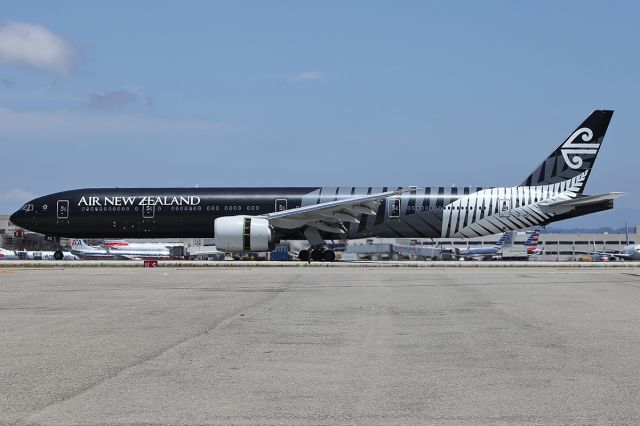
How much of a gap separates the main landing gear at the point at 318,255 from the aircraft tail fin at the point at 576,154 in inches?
438

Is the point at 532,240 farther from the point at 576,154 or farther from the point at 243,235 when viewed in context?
the point at 243,235

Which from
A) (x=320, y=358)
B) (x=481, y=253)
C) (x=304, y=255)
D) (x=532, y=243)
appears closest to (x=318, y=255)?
(x=304, y=255)

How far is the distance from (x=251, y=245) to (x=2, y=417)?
1259 inches

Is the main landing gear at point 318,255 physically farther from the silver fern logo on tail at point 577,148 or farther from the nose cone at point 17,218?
the nose cone at point 17,218

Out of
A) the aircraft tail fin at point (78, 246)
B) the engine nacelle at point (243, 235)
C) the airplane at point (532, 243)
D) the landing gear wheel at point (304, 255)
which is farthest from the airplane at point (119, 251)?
the engine nacelle at point (243, 235)

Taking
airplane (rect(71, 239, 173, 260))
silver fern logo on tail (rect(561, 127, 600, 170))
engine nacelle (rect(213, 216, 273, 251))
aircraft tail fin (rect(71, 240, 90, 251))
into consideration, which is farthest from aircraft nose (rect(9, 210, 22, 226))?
aircraft tail fin (rect(71, 240, 90, 251))

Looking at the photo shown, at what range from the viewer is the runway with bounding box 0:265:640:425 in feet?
22.5

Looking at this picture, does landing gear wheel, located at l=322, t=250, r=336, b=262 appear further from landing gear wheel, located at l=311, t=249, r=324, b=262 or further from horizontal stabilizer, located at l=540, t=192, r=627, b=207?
horizontal stabilizer, located at l=540, t=192, r=627, b=207

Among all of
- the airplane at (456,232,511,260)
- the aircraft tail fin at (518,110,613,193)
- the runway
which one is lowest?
the runway

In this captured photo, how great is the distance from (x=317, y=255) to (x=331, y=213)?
322 centimetres

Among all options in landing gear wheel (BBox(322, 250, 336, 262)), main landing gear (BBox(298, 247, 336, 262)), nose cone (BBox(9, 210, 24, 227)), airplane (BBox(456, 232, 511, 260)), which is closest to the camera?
main landing gear (BBox(298, 247, 336, 262))

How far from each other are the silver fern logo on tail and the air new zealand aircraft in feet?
0.17

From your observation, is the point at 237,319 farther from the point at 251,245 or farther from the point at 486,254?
the point at 486,254

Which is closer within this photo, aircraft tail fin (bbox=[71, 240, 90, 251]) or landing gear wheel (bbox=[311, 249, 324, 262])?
landing gear wheel (bbox=[311, 249, 324, 262])
